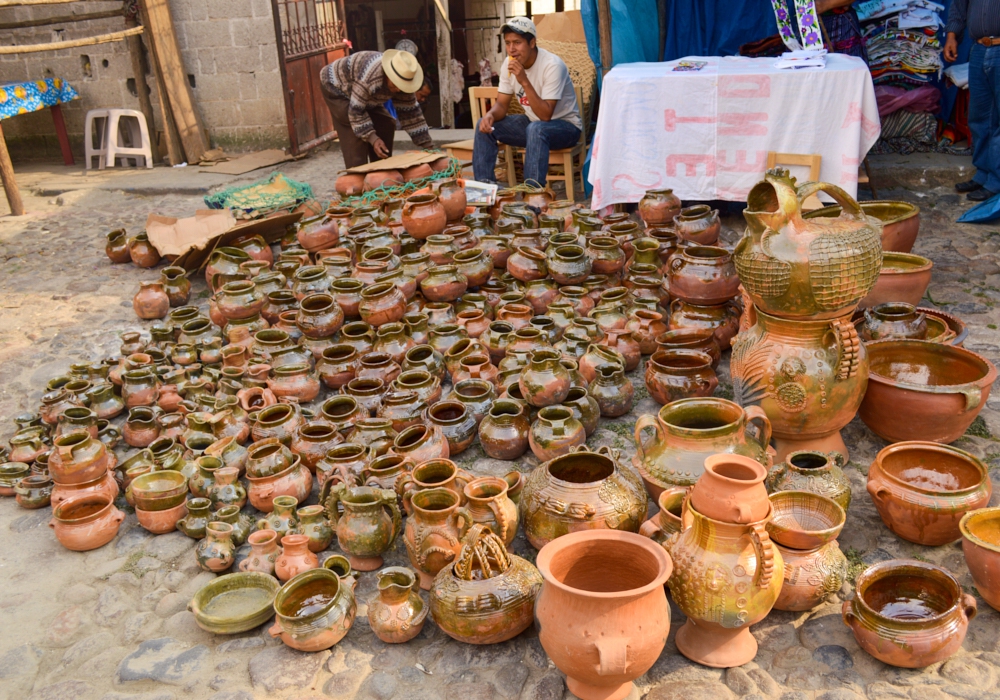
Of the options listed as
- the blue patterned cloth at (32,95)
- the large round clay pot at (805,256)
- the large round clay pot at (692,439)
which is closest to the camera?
the large round clay pot at (692,439)

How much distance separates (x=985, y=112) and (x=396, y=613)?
6.68 metres

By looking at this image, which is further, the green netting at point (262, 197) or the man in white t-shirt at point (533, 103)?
the green netting at point (262, 197)

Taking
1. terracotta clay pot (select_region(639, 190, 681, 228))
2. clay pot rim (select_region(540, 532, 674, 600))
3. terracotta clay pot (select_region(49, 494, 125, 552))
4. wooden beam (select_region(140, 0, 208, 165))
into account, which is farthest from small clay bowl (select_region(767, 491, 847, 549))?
wooden beam (select_region(140, 0, 208, 165))

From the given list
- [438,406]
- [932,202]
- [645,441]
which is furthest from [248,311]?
[932,202]

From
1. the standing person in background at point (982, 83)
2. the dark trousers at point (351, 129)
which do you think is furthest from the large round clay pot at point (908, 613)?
the dark trousers at point (351, 129)

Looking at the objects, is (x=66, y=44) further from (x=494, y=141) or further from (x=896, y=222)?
(x=896, y=222)

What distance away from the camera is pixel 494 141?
304 inches

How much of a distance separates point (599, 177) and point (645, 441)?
3.62m

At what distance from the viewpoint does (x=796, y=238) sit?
10.6 ft

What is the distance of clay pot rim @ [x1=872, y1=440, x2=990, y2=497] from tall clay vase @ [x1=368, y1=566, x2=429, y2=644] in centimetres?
188

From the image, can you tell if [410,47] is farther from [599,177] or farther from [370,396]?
[370,396]

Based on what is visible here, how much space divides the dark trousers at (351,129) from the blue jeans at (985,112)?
5522 millimetres

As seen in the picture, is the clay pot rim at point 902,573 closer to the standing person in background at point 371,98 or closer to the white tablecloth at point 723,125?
the white tablecloth at point 723,125

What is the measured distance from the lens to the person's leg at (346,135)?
27.5ft
